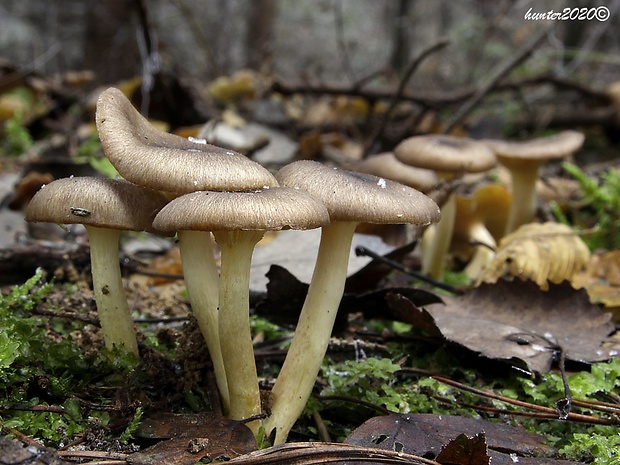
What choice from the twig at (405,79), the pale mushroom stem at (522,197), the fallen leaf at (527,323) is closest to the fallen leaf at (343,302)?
the fallen leaf at (527,323)

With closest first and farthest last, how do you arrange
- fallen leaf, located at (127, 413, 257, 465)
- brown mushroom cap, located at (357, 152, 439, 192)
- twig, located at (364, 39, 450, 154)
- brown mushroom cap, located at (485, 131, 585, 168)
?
fallen leaf, located at (127, 413, 257, 465) < brown mushroom cap, located at (357, 152, 439, 192) < brown mushroom cap, located at (485, 131, 585, 168) < twig, located at (364, 39, 450, 154)

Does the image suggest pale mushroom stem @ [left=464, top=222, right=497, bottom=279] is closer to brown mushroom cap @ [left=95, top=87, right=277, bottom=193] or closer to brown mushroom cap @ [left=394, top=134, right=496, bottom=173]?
brown mushroom cap @ [left=394, top=134, right=496, bottom=173]

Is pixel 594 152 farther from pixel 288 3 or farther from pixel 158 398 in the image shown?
pixel 288 3

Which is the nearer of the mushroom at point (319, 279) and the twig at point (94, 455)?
the twig at point (94, 455)

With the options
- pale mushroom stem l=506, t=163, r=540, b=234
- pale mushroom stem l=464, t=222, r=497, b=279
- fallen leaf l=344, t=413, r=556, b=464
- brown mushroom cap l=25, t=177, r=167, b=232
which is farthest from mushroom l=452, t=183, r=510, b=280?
brown mushroom cap l=25, t=177, r=167, b=232

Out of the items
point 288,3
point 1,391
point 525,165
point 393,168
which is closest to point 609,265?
point 525,165

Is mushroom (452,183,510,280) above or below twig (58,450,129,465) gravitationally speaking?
above

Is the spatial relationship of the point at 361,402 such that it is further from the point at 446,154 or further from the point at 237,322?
the point at 446,154

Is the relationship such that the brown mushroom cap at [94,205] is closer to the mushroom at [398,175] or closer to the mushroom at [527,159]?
the mushroom at [398,175]
